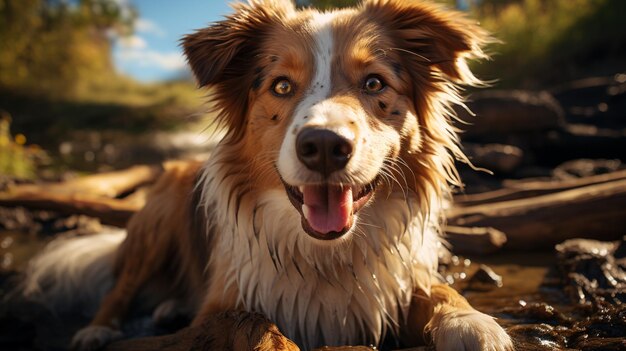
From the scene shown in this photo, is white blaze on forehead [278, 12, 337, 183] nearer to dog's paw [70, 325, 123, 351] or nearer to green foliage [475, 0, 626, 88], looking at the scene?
dog's paw [70, 325, 123, 351]

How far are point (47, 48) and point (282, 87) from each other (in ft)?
73.7

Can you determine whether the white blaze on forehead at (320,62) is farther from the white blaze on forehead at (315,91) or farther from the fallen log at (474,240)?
the fallen log at (474,240)

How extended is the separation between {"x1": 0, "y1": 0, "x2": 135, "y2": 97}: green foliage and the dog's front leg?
67.6 feet

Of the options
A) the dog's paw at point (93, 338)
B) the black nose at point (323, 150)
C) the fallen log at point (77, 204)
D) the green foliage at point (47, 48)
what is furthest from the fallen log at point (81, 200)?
the green foliage at point (47, 48)

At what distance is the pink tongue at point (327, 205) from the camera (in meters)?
Answer: 2.81

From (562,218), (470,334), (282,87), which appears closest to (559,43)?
(562,218)

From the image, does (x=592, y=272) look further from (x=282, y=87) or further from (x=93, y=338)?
(x=93, y=338)

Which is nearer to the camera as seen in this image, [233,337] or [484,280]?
[233,337]

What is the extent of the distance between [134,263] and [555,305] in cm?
330

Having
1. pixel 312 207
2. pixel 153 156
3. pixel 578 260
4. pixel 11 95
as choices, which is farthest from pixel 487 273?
pixel 11 95

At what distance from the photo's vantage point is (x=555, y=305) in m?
3.46

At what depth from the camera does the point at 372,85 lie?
10.5 ft

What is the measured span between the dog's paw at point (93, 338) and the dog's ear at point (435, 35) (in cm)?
292

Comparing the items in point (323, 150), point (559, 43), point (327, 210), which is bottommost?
point (327, 210)
